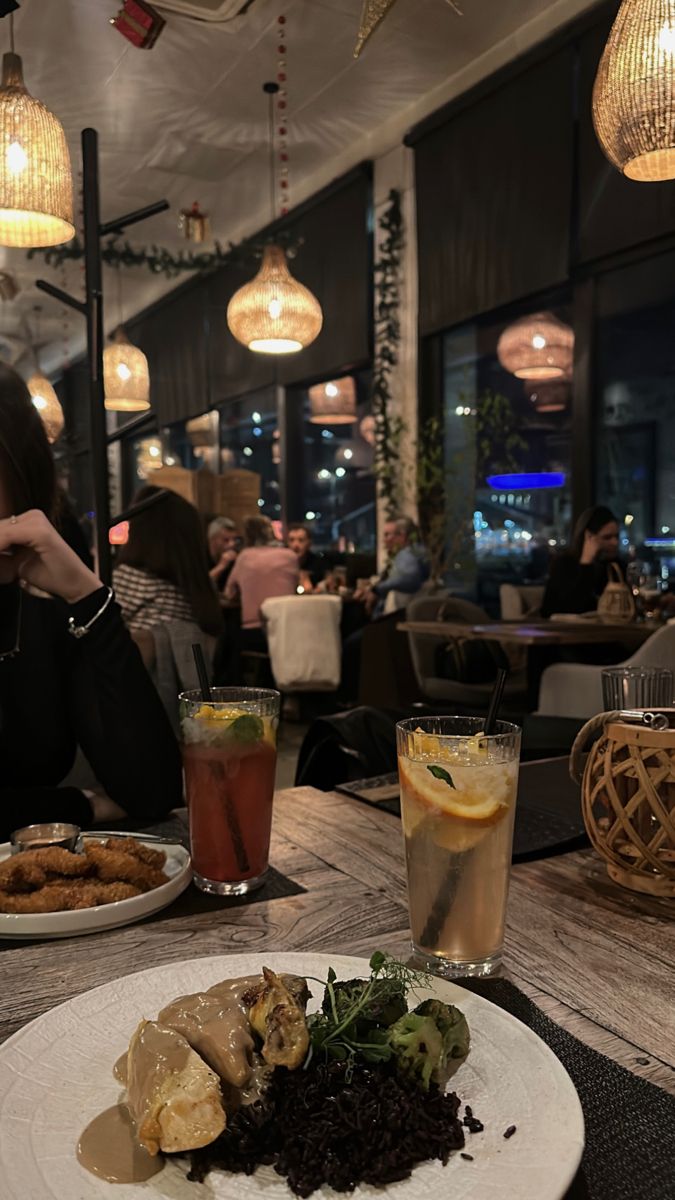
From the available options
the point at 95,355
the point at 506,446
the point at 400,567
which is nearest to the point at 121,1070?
the point at 95,355

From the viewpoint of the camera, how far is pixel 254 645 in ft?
22.2

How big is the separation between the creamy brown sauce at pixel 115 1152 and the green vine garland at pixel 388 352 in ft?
21.3

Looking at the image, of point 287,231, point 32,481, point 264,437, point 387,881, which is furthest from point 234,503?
point 387,881

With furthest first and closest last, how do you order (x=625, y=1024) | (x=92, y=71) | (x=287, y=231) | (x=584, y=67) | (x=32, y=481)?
(x=287, y=231) → (x=92, y=71) → (x=584, y=67) → (x=32, y=481) → (x=625, y=1024)

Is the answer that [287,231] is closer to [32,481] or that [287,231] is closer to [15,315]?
[15,315]

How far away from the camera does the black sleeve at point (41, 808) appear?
1.24 meters

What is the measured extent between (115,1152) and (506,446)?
6102mm

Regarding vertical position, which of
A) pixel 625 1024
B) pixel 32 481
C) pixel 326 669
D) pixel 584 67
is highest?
pixel 584 67

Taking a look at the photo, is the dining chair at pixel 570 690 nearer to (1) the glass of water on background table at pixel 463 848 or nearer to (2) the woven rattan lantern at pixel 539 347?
(2) the woven rattan lantern at pixel 539 347

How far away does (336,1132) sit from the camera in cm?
51

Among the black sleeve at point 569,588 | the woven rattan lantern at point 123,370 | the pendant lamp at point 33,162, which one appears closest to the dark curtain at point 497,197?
the black sleeve at point 569,588

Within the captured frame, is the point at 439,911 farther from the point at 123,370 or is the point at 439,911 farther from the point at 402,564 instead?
the point at 402,564

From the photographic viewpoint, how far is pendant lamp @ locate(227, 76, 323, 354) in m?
5.19

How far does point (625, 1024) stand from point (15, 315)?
11827 millimetres
